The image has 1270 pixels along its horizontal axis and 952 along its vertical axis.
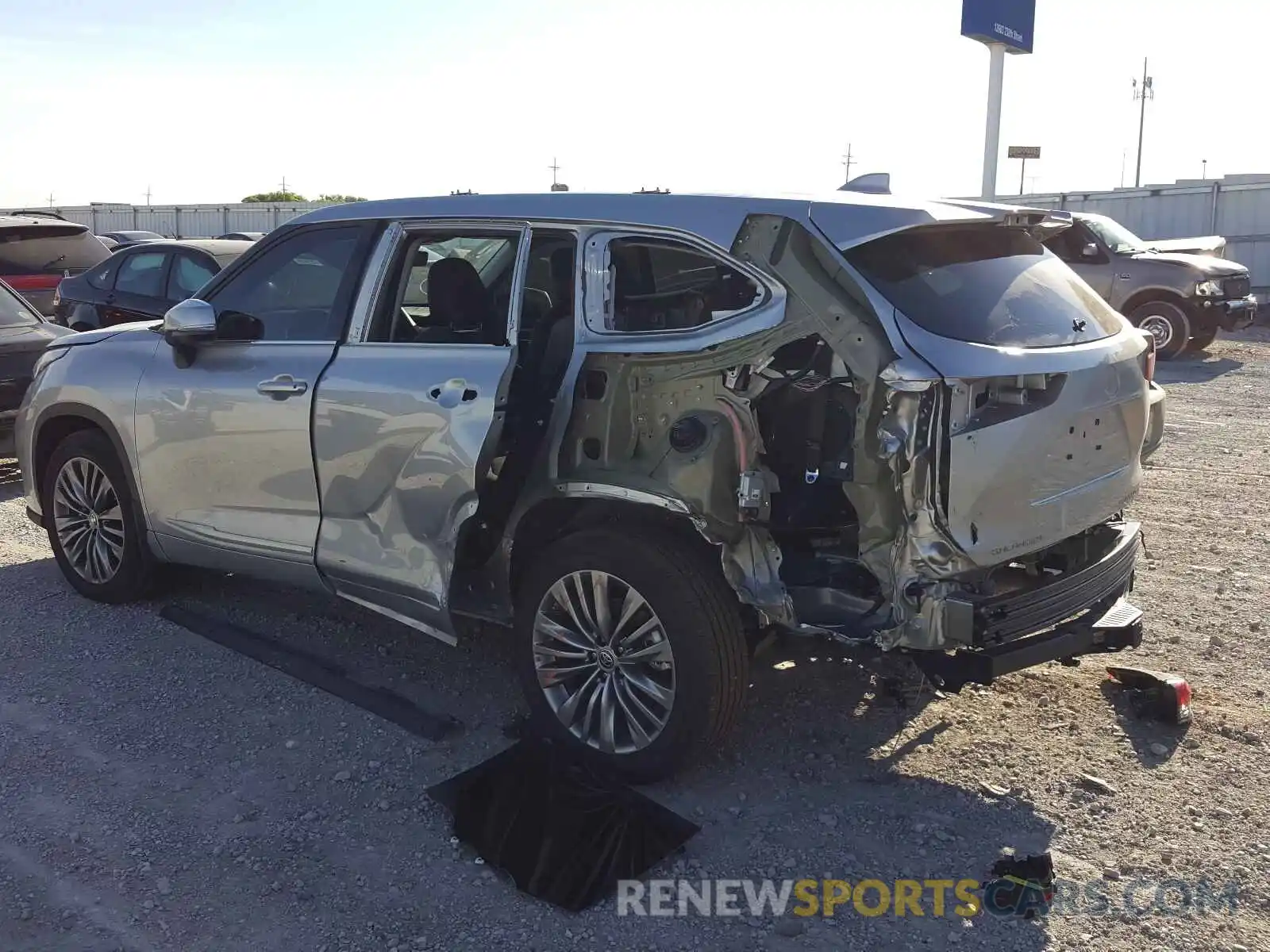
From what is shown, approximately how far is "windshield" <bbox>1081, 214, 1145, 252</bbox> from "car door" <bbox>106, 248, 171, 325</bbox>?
455 inches

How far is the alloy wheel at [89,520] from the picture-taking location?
574 centimetres

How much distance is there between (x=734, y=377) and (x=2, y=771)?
2.94m

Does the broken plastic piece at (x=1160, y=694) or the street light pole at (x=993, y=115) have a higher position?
the street light pole at (x=993, y=115)

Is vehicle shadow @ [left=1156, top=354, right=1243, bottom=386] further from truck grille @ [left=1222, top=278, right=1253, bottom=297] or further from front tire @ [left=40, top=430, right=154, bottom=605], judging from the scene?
front tire @ [left=40, top=430, right=154, bottom=605]

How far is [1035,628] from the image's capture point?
379cm

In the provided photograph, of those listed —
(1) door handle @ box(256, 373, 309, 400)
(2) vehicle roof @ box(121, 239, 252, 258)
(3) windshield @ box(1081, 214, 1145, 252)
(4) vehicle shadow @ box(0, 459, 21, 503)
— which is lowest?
(4) vehicle shadow @ box(0, 459, 21, 503)

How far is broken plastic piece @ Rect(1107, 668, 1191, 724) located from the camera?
4.45m

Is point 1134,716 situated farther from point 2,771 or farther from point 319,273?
point 2,771

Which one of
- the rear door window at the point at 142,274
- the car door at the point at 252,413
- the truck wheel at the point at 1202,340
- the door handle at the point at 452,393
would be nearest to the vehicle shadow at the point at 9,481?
the rear door window at the point at 142,274

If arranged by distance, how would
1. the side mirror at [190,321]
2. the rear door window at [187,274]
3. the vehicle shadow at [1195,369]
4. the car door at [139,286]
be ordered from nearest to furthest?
1. the side mirror at [190,321]
2. the rear door window at [187,274]
3. the car door at [139,286]
4. the vehicle shadow at [1195,369]

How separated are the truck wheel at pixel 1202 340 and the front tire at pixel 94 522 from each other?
14.1 metres

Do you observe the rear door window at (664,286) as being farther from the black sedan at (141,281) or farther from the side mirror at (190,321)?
the black sedan at (141,281)

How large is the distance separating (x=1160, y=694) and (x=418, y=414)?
3.03 meters

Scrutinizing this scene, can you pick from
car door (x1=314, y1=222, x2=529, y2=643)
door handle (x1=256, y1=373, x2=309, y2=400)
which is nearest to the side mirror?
door handle (x1=256, y1=373, x2=309, y2=400)
